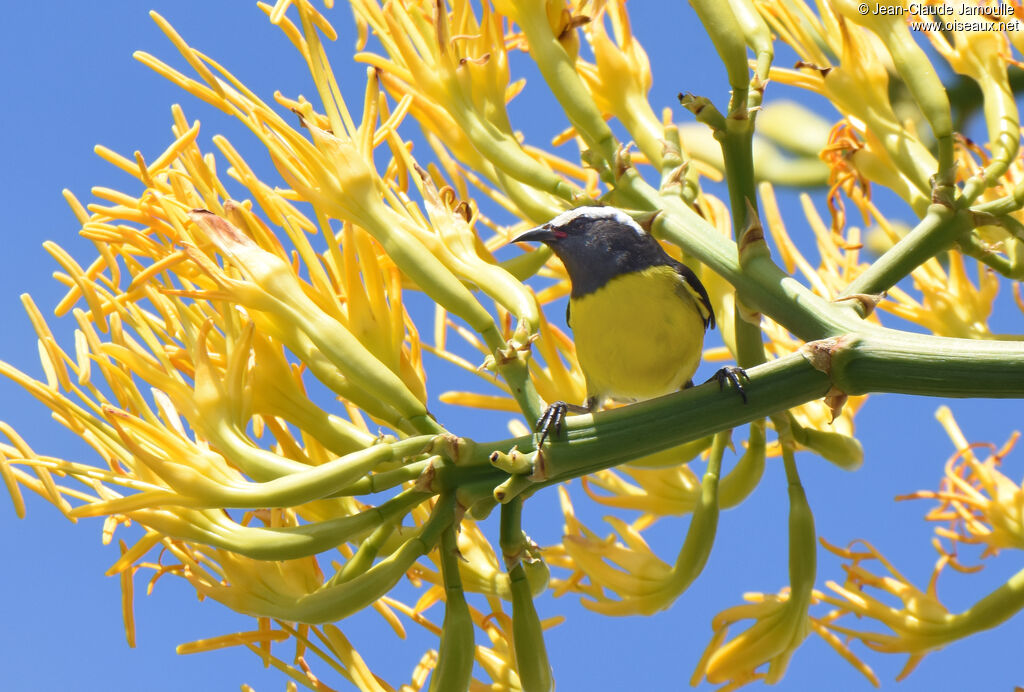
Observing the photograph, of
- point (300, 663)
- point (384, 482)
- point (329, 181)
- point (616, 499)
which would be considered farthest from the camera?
point (616, 499)

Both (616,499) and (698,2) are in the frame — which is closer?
(698,2)

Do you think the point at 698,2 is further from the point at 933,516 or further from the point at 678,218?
the point at 933,516

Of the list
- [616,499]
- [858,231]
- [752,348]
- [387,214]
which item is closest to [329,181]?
[387,214]

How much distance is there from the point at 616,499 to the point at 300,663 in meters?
0.71

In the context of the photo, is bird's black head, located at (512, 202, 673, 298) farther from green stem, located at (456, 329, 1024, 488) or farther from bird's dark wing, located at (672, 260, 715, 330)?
green stem, located at (456, 329, 1024, 488)

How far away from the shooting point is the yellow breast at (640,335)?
222cm

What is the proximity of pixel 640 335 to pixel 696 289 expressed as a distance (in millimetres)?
156

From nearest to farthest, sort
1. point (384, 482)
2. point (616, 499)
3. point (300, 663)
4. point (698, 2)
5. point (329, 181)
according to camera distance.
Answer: point (384, 482) < point (698, 2) < point (329, 181) < point (300, 663) < point (616, 499)

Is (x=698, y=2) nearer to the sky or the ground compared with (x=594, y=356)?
nearer to the sky

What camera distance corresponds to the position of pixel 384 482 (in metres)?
1.66

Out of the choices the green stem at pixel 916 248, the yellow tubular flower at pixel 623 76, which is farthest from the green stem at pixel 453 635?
the yellow tubular flower at pixel 623 76

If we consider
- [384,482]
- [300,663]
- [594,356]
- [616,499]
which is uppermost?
[594,356]

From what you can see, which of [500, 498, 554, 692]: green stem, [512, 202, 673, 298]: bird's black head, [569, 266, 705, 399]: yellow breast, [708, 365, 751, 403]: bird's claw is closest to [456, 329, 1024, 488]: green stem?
[708, 365, 751, 403]: bird's claw

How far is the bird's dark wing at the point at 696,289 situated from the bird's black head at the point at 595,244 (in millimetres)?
64
